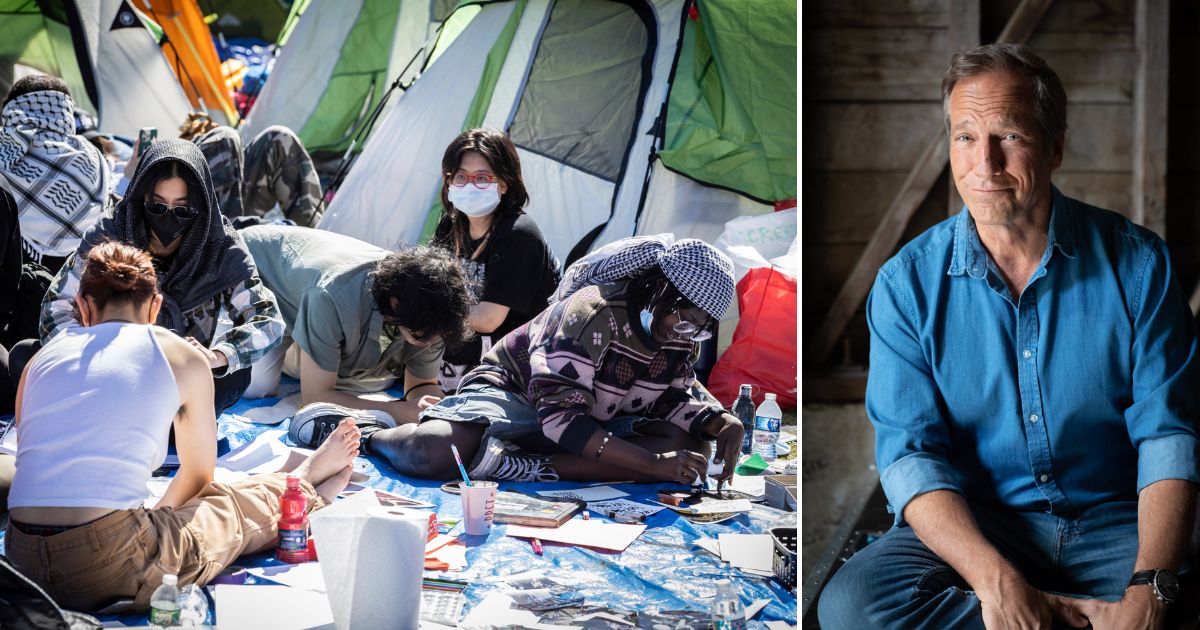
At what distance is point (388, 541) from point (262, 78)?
5864mm

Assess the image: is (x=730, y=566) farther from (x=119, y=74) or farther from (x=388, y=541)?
(x=119, y=74)

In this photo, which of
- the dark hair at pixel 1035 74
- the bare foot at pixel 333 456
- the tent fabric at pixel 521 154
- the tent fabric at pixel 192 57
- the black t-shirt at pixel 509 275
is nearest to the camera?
the dark hair at pixel 1035 74

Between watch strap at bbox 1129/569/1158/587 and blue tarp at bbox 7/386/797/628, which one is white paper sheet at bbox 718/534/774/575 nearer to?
blue tarp at bbox 7/386/797/628

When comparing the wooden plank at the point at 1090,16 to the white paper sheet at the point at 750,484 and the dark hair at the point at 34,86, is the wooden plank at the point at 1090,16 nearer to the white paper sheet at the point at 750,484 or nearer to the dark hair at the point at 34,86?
the white paper sheet at the point at 750,484

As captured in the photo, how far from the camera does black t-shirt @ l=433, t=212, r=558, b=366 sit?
3.78m

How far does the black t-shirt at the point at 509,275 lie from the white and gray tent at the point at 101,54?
11.2ft

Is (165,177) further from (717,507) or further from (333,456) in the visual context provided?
(717,507)

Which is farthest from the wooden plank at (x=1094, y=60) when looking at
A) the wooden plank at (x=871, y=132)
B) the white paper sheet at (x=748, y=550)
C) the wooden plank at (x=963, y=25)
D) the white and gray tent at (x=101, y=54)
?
the white and gray tent at (x=101, y=54)

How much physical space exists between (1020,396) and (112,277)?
68.8 inches

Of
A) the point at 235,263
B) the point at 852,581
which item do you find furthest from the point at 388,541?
the point at 235,263

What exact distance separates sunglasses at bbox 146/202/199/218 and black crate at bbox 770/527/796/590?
1.94 m

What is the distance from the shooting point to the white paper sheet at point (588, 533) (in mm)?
2520

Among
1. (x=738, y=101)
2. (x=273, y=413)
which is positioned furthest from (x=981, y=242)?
(x=738, y=101)

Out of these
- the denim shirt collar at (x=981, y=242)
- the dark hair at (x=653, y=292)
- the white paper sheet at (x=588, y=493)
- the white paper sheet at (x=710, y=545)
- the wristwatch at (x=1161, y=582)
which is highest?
the denim shirt collar at (x=981, y=242)
